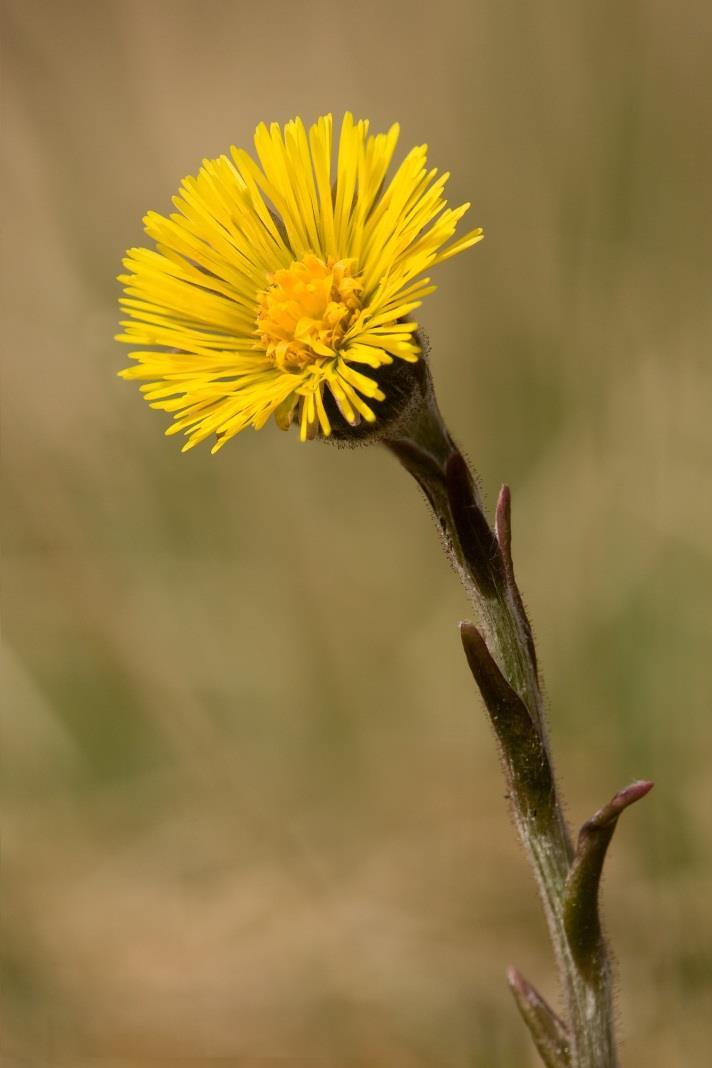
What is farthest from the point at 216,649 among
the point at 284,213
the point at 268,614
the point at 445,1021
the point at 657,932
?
the point at 284,213

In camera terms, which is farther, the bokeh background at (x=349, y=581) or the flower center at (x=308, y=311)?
the bokeh background at (x=349, y=581)

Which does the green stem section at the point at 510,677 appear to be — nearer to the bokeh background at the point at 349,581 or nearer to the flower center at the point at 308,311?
the flower center at the point at 308,311

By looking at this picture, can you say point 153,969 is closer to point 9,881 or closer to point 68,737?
point 9,881

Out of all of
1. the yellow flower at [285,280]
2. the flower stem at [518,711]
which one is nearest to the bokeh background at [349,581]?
the flower stem at [518,711]

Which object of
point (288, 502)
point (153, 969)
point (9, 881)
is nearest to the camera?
point (153, 969)

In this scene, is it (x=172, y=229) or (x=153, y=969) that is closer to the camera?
(x=172, y=229)

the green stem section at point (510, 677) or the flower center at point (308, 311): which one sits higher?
the flower center at point (308, 311)
